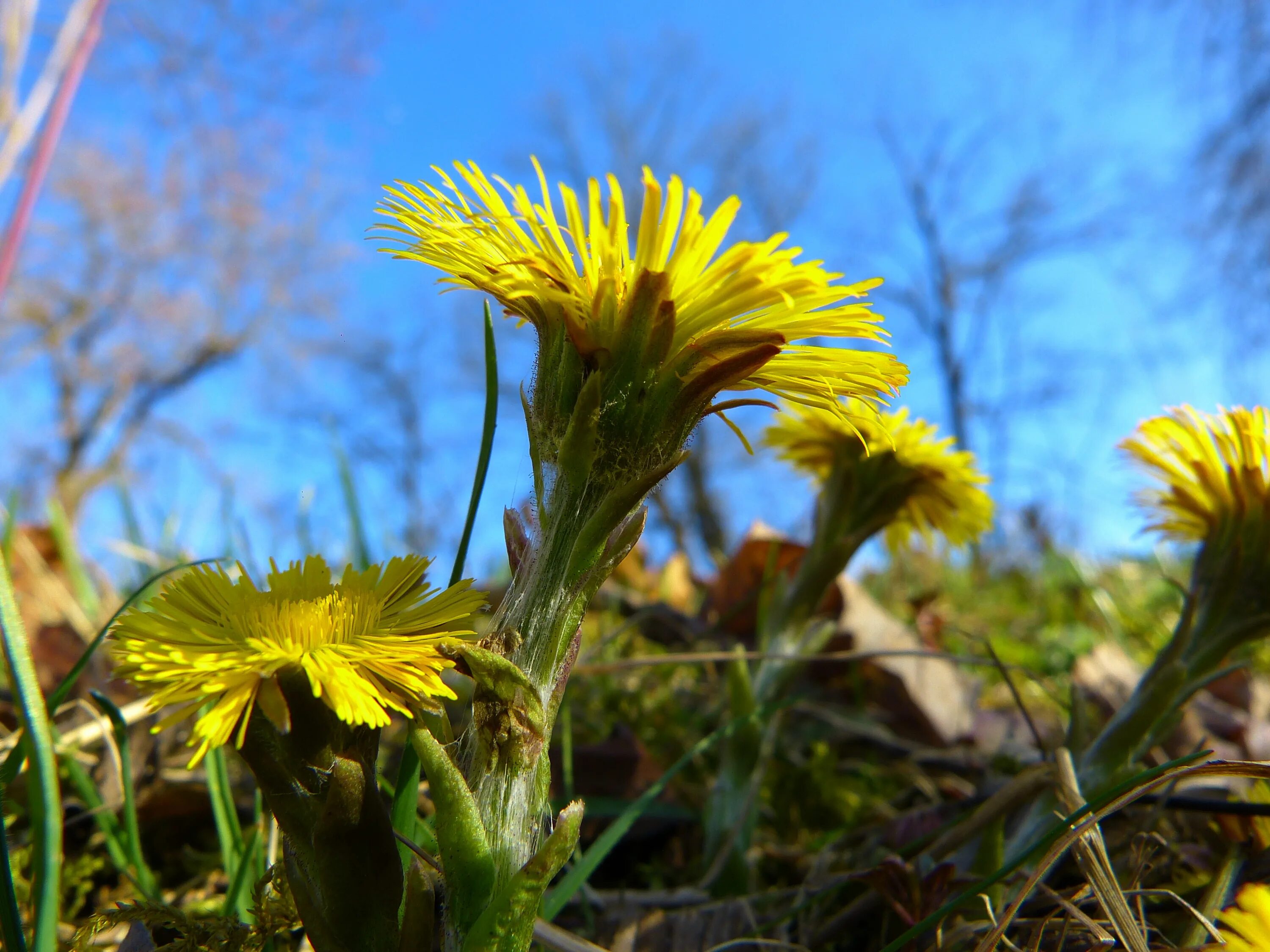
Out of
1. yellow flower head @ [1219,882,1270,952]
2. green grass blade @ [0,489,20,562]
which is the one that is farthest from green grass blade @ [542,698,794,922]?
green grass blade @ [0,489,20,562]

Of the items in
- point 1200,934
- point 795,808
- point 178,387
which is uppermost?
point 178,387

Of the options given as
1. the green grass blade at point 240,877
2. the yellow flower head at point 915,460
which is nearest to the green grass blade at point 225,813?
the green grass blade at point 240,877

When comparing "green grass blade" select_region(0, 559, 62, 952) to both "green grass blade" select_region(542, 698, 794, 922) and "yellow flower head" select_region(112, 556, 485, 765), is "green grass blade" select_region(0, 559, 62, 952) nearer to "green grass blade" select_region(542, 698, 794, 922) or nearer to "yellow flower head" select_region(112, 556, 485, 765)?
"yellow flower head" select_region(112, 556, 485, 765)

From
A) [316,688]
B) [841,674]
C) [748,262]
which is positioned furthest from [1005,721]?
[316,688]

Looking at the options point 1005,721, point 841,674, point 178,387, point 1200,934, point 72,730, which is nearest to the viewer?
point 1200,934

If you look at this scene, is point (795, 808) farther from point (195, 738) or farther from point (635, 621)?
point (195, 738)

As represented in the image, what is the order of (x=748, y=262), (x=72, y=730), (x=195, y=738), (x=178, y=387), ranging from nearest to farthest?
(x=195, y=738) → (x=748, y=262) → (x=72, y=730) → (x=178, y=387)

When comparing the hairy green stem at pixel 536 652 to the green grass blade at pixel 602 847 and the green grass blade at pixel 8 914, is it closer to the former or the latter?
the green grass blade at pixel 602 847
